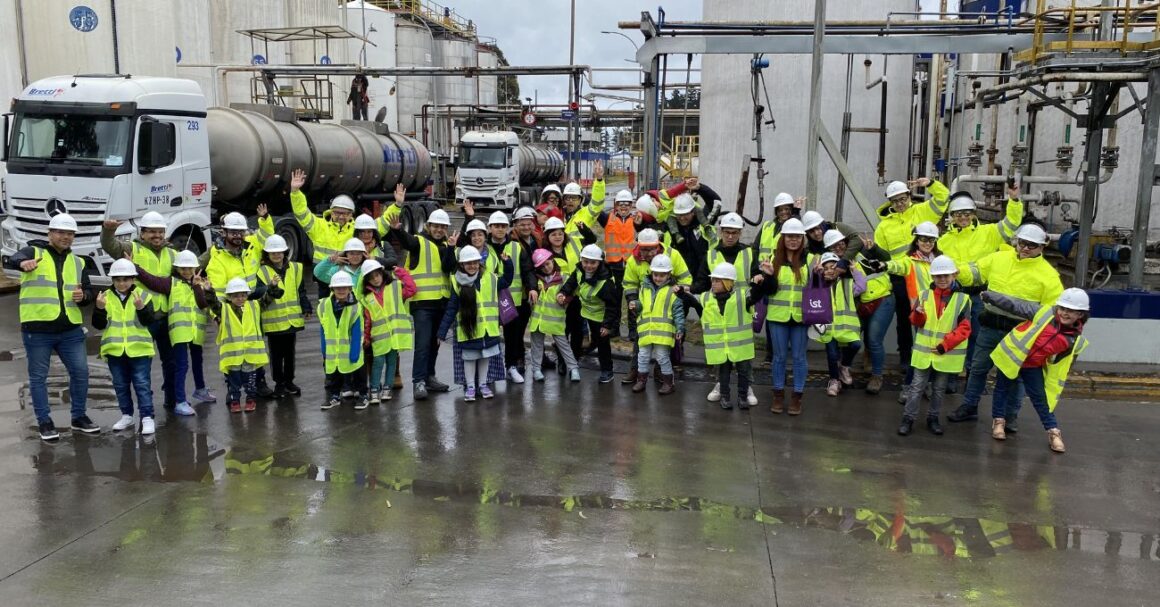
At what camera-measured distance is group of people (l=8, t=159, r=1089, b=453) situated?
7273 mm

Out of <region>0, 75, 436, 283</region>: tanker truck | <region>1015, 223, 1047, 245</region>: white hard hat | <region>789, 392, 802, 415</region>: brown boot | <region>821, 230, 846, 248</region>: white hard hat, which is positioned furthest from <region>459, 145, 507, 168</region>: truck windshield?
<region>1015, 223, 1047, 245</region>: white hard hat

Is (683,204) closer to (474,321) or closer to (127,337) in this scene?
(474,321)

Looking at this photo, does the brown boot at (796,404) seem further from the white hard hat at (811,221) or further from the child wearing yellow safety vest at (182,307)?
the child wearing yellow safety vest at (182,307)

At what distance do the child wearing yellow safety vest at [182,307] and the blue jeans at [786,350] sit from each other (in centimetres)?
519

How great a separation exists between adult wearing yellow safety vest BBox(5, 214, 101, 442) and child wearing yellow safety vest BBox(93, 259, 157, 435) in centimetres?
20

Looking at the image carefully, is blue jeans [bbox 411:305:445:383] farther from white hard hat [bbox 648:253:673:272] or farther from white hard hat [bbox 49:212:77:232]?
white hard hat [bbox 49:212:77:232]

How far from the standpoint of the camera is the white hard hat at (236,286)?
7938mm

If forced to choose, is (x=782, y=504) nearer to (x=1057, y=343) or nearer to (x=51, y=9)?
(x=1057, y=343)

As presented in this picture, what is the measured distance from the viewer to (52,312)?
7105 mm

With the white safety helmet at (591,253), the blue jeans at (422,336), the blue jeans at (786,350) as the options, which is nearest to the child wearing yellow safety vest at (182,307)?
the blue jeans at (422,336)

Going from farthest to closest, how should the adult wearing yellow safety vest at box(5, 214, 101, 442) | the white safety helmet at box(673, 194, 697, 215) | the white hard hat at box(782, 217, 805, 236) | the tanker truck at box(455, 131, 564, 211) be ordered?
the tanker truck at box(455, 131, 564, 211) < the white safety helmet at box(673, 194, 697, 215) < the white hard hat at box(782, 217, 805, 236) < the adult wearing yellow safety vest at box(5, 214, 101, 442)

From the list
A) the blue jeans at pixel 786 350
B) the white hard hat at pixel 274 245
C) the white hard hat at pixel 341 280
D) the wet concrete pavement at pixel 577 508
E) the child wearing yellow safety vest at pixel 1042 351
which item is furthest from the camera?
the white hard hat at pixel 274 245

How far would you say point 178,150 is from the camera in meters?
13.9

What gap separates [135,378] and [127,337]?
37 cm
